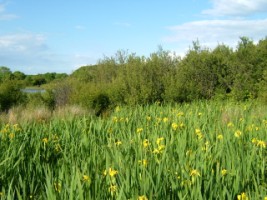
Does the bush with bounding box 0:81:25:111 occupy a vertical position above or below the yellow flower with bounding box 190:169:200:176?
above

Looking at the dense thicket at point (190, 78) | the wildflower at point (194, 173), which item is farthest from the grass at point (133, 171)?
the dense thicket at point (190, 78)

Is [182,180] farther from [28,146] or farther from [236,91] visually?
[236,91]

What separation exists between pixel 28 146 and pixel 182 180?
2330mm

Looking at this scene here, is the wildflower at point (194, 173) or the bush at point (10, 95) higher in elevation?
the bush at point (10, 95)

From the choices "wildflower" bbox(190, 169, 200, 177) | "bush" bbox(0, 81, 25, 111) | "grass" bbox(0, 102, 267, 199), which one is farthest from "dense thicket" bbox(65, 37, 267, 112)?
"wildflower" bbox(190, 169, 200, 177)

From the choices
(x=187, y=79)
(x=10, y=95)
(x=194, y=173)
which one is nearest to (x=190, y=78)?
(x=187, y=79)

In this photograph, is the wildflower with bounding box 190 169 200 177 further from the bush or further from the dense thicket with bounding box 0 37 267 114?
the bush

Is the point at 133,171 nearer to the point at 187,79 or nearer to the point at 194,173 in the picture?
the point at 194,173

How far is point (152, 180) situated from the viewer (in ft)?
9.63

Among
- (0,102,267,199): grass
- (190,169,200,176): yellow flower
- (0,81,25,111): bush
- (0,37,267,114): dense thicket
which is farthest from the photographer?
(0,81,25,111): bush

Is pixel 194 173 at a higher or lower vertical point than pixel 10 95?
lower

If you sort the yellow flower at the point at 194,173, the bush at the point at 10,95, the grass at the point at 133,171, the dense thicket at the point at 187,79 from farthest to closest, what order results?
the bush at the point at 10,95 < the dense thicket at the point at 187,79 < the yellow flower at the point at 194,173 < the grass at the point at 133,171

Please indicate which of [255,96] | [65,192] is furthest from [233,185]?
[255,96]

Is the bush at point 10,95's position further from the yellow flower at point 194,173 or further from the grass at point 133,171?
the yellow flower at point 194,173
